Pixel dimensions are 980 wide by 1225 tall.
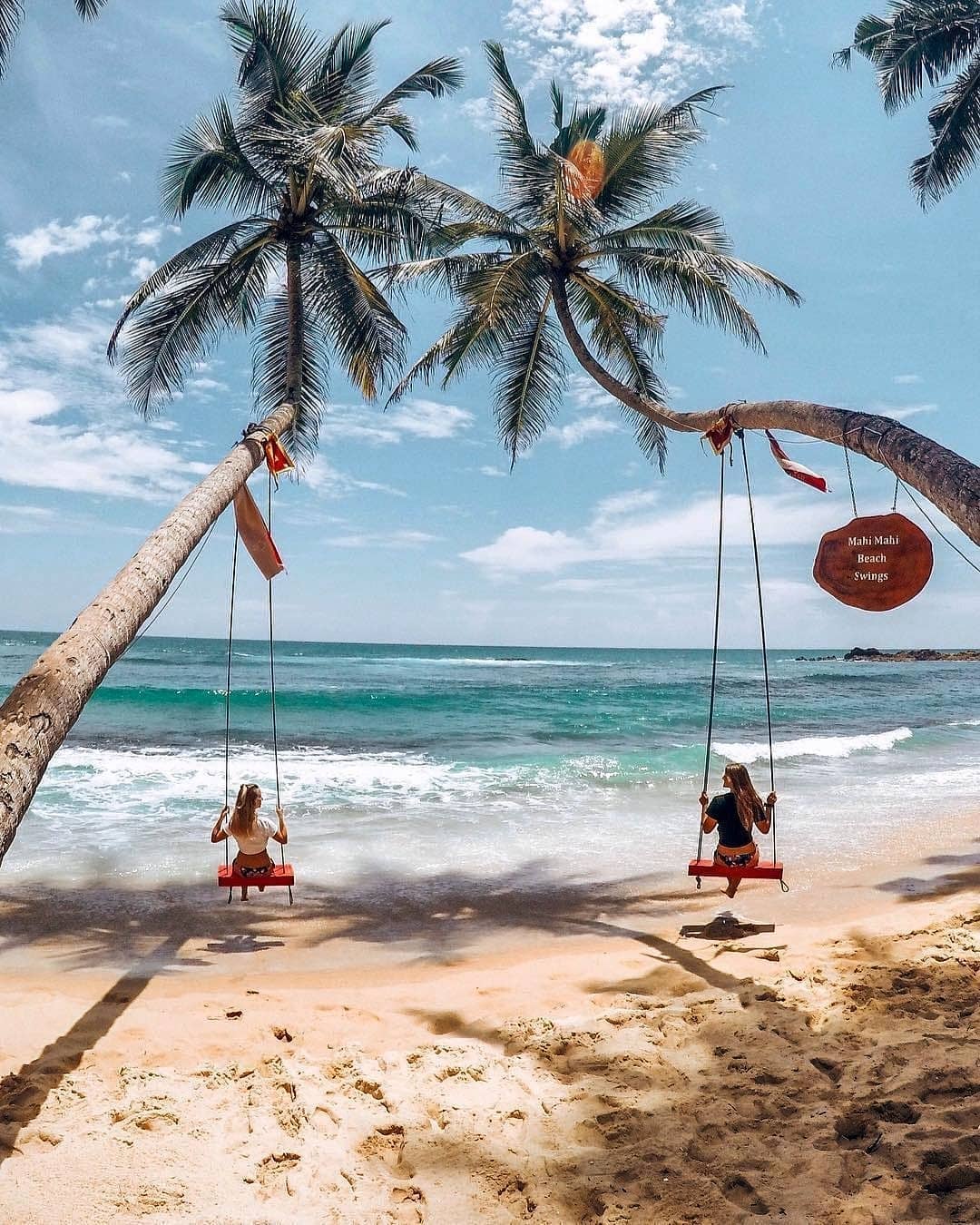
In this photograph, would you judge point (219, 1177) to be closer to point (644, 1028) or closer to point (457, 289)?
point (644, 1028)

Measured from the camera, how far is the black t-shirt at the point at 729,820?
6.10 m

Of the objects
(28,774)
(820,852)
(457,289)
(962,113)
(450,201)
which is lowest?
(820,852)

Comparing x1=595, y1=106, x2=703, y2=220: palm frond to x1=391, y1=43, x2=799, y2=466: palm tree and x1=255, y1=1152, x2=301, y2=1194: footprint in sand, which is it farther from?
x1=255, y1=1152, x2=301, y2=1194: footprint in sand

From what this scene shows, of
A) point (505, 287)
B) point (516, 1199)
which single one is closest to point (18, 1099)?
point (516, 1199)

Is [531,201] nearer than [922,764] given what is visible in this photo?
Yes

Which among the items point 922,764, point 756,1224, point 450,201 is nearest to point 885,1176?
point 756,1224

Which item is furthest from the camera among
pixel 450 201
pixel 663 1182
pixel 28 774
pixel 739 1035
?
pixel 450 201

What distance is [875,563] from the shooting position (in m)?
4.38

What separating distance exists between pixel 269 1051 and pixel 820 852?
7.07 metres

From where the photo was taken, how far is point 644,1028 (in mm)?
4293

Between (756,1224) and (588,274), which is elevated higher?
(588,274)

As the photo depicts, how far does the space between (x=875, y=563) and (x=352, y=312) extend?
8002 mm

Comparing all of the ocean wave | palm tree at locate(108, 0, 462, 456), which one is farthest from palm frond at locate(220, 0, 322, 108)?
the ocean wave

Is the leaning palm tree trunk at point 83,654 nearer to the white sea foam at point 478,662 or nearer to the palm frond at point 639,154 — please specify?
the palm frond at point 639,154
